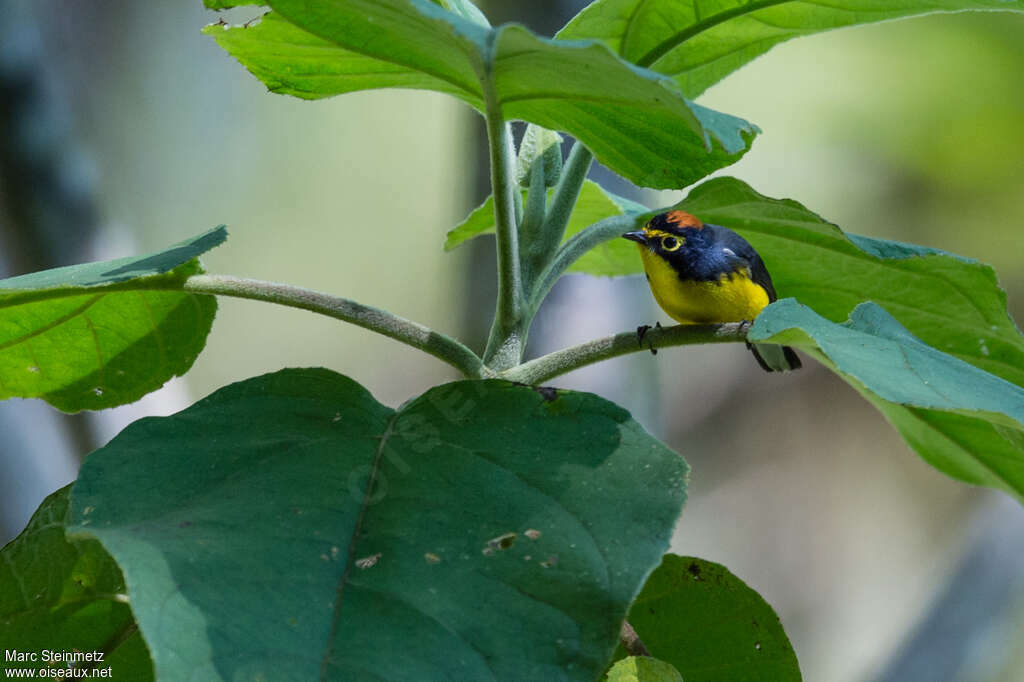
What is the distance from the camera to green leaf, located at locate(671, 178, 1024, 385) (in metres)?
0.71

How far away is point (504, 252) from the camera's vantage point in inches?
25.3

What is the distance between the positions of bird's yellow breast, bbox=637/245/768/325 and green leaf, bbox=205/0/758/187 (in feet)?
1.57

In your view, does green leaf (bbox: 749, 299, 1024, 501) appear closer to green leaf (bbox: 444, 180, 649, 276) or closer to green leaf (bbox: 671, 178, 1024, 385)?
green leaf (bbox: 671, 178, 1024, 385)

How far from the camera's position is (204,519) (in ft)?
1.61

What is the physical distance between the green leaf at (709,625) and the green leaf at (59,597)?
35 centimetres

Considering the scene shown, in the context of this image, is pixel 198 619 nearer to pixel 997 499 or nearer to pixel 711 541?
pixel 997 499

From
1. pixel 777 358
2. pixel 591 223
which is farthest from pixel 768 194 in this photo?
pixel 591 223

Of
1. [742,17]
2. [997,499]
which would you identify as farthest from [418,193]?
[742,17]

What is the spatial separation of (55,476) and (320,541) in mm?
1396

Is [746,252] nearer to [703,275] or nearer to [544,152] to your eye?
[703,275]

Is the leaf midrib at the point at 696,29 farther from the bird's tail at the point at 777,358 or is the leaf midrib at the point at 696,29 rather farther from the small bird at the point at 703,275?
the bird's tail at the point at 777,358

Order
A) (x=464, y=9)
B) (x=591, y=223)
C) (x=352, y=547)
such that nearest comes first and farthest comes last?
1. (x=352, y=547)
2. (x=464, y=9)
3. (x=591, y=223)

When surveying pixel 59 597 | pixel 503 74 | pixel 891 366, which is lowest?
pixel 59 597

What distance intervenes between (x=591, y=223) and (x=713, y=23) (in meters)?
0.34
